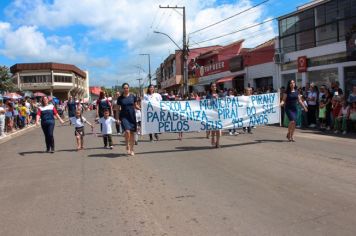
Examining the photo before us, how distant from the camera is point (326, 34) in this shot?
83.6ft

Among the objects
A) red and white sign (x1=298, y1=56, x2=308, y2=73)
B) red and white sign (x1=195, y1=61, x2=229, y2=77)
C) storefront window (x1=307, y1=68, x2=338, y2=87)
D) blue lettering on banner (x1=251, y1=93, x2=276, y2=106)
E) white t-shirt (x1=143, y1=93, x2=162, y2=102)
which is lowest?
blue lettering on banner (x1=251, y1=93, x2=276, y2=106)

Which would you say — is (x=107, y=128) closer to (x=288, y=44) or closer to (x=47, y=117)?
(x=47, y=117)

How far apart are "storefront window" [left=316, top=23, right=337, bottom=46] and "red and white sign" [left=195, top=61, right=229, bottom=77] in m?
15.2

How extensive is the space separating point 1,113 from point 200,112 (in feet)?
35.0

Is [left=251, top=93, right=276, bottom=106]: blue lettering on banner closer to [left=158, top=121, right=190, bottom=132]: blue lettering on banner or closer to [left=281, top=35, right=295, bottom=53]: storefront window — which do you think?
[left=158, top=121, right=190, bottom=132]: blue lettering on banner

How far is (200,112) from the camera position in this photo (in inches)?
520

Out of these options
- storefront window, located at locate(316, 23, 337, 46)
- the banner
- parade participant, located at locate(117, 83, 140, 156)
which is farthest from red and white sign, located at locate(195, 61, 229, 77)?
parade participant, located at locate(117, 83, 140, 156)

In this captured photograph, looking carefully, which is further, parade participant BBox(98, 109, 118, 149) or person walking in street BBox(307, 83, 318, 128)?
person walking in street BBox(307, 83, 318, 128)

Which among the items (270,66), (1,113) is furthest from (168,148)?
(270,66)

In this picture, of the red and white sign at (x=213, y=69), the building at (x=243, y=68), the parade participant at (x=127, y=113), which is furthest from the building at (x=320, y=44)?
the parade participant at (x=127, y=113)

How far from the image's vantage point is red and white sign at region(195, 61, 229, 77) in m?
41.8

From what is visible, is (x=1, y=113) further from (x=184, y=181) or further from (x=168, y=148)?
(x=184, y=181)

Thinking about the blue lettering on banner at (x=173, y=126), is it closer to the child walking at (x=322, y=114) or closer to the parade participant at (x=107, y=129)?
the parade participant at (x=107, y=129)

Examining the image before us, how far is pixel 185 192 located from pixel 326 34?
67.5 feet
